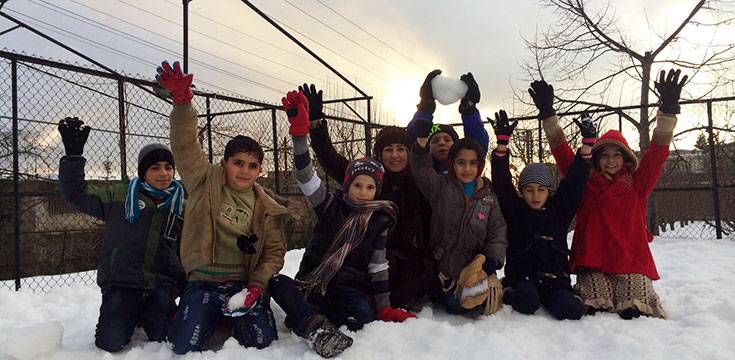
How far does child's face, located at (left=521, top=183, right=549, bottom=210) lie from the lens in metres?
3.14

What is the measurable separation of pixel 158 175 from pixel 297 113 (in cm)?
97

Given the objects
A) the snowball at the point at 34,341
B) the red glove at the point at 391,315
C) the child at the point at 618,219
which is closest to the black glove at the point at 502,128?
the child at the point at 618,219

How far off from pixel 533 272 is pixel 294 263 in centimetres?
322

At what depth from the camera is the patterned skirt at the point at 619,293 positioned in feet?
9.41

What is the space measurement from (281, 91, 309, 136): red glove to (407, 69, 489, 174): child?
3.44ft

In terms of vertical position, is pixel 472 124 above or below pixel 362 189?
above

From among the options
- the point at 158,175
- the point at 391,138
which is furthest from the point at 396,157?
Answer: the point at 158,175

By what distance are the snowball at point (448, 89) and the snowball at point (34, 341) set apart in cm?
289

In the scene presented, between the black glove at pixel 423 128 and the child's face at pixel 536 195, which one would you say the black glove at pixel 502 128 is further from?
the black glove at pixel 423 128

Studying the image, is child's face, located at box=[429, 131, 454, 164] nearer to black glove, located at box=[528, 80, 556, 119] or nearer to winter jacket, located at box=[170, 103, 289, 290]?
black glove, located at box=[528, 80, 556, 119]

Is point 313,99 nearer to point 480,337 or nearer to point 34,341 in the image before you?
point 480,337

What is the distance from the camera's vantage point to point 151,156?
2695 millimetres

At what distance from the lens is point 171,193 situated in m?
2.75

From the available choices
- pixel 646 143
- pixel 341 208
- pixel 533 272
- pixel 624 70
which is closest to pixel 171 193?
pixel 341 208
